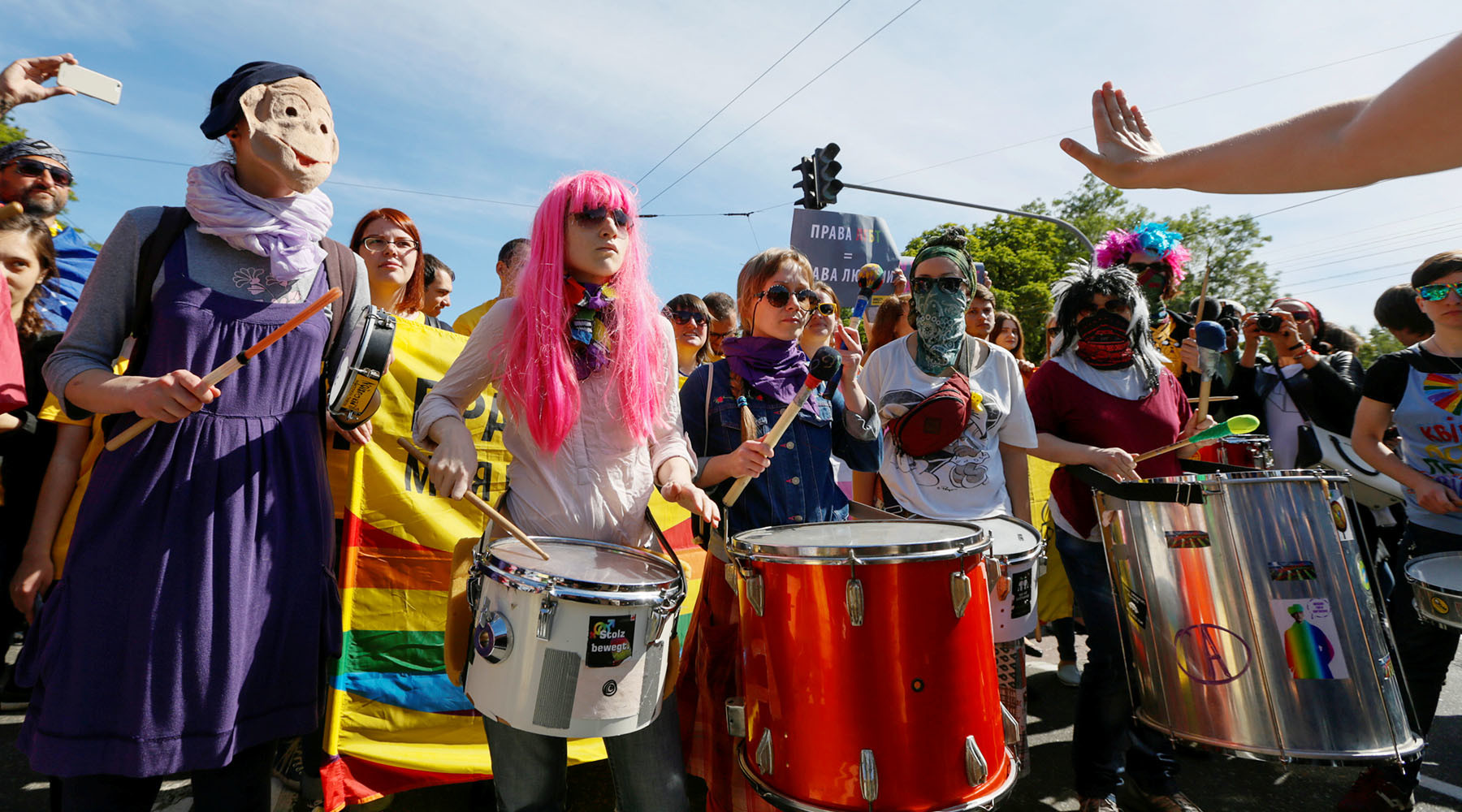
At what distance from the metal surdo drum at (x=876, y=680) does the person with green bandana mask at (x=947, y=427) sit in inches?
44.4

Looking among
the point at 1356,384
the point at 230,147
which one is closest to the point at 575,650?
the point at 230,147

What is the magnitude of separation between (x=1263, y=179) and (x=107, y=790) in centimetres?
257

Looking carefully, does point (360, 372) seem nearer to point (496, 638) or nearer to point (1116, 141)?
point (496, 638)

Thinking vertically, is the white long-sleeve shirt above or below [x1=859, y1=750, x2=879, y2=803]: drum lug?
above

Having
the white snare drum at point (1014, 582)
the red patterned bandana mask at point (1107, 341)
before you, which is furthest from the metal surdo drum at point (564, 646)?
the red patterned bandana mask at point (1107, 341)

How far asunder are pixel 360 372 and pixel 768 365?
1.28m

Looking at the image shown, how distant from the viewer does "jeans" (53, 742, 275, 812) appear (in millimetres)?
1710

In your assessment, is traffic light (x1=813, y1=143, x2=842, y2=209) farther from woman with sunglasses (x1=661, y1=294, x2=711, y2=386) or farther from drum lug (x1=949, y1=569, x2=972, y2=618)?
drum lug (x1=949, y1=569, x2=972, y2=618)

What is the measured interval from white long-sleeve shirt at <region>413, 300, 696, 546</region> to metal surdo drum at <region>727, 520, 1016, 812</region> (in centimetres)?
40

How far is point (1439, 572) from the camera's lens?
286 centimetres

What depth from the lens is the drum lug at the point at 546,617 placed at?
173cm

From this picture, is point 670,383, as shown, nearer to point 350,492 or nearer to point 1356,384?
point 350,492

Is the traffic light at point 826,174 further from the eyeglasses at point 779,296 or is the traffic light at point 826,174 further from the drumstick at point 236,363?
the drumstick at point 236,363

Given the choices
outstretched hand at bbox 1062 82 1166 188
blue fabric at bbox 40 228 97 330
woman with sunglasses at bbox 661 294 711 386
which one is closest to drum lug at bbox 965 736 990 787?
outstretched hand at bbox 1062 82 1166 188
